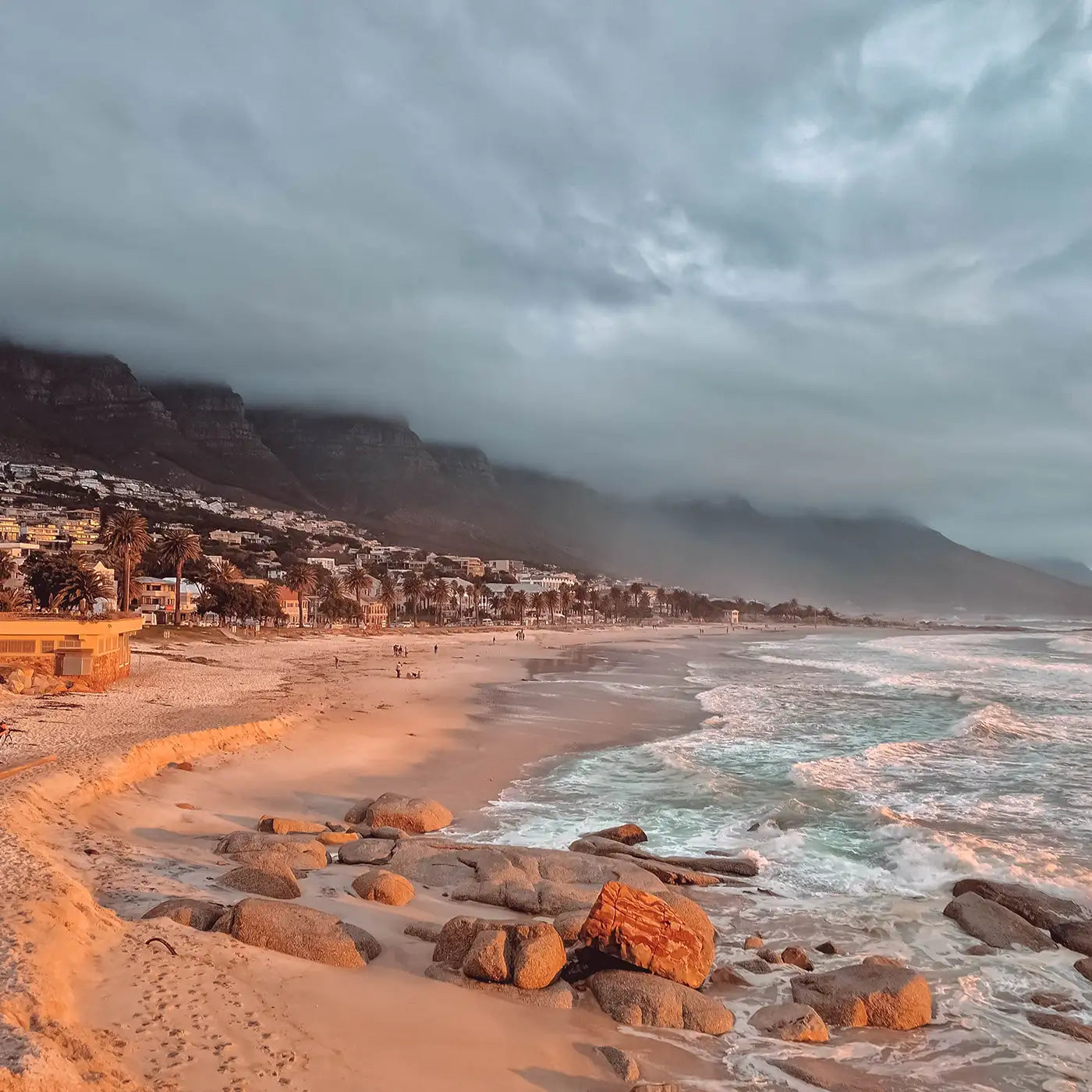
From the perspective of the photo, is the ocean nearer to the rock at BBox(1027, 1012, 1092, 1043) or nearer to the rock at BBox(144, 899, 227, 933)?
the rock at BBox(1027, 1012, 1092, 1043)

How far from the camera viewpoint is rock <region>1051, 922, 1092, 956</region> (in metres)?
12.2

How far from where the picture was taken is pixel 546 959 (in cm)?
948

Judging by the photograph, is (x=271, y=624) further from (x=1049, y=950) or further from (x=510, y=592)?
(x=1049, y=950)

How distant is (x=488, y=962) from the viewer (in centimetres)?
936

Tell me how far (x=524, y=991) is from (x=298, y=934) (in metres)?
2.91

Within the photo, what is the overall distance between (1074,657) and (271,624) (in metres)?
94.0

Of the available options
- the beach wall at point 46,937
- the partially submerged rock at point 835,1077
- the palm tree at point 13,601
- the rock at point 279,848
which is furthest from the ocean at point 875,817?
the palm tree at point 13,601

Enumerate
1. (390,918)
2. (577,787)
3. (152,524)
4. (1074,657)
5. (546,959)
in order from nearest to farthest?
(546,959)
(390,918)
(577,787)
(1074,657)
(152,524)

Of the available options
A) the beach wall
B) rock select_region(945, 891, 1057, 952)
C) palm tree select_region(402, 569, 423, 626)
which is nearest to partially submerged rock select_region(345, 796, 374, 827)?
the beach wall

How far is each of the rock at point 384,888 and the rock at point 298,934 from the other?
1806 mm

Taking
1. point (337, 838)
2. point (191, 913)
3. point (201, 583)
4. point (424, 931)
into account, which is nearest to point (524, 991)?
point (424, 931)

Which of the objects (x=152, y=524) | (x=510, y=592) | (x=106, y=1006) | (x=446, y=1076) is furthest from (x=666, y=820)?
(x=152, y=524)

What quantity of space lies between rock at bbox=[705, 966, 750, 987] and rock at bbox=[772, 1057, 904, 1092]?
1719 mm

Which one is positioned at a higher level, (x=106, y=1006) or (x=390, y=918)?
(x=106, y=1006)
